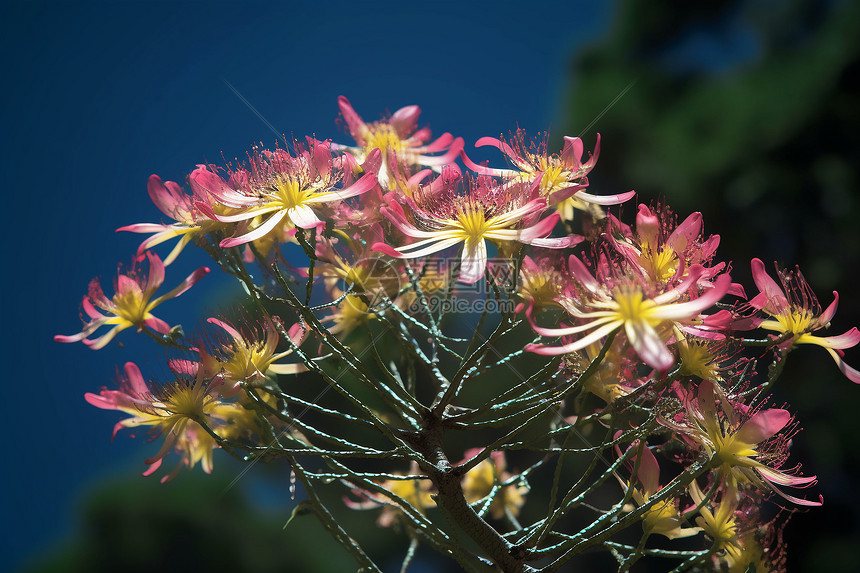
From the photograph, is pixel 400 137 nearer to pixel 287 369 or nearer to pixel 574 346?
pixel 287 369

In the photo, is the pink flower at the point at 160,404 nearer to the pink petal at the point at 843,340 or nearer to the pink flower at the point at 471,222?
the pink flower at the point at 471,222

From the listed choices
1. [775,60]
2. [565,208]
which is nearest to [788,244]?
[775,60]

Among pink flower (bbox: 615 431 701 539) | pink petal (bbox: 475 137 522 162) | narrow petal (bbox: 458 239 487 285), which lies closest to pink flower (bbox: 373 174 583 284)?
narrow petal (bbox: 458 239 487 285)

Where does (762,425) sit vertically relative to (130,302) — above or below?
below

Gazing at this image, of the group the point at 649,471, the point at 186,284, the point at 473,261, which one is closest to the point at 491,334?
the point at 473,261

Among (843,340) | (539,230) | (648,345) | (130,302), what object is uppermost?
(130,302)

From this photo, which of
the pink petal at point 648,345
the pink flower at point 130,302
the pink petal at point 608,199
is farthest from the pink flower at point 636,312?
the pink flower at point 130,302

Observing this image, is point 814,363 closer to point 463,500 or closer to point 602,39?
point 602,39

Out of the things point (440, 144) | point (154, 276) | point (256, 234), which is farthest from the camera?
point (440, 144)
